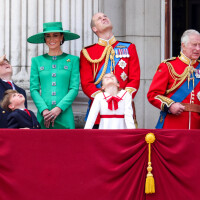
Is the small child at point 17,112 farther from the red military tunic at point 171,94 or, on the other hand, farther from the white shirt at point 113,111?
the red military tunic at point 171,94

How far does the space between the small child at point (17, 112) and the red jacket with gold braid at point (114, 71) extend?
782 millimetres

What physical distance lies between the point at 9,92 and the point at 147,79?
276 centimetres

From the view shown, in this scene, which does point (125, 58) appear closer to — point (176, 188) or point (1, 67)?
point (1, 67)

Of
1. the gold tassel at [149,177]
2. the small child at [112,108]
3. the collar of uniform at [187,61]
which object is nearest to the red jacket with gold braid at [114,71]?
the small child at [112,108]

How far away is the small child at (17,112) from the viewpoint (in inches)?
271

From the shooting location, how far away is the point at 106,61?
25.2 ft

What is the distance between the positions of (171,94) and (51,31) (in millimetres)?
1404

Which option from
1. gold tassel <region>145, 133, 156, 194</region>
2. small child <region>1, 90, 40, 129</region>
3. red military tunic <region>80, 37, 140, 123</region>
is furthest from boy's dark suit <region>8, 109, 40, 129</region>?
gold tassel <region>145, 133, 156, 194</region>

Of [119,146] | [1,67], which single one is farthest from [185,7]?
[119,146]

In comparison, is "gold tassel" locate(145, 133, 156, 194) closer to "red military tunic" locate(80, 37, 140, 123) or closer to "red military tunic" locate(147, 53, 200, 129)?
"red military tunic" locate(147, 53, 200, 129)

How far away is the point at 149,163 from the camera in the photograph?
6.25 m

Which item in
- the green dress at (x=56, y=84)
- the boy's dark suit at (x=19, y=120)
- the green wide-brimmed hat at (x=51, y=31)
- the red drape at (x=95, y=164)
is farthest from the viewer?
the green wide-brimmed hat at (x=51, y=31)

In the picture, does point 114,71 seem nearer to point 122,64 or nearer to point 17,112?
point 122,64

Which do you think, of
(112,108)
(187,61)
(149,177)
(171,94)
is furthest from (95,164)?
(187,61)
